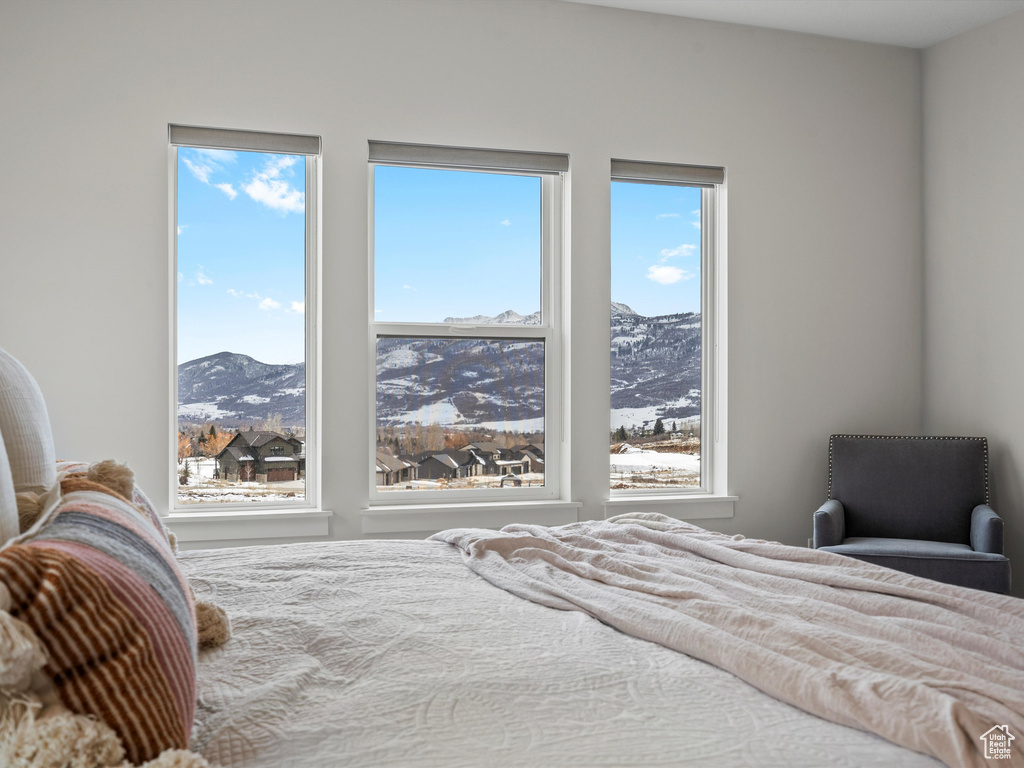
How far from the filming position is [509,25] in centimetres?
374

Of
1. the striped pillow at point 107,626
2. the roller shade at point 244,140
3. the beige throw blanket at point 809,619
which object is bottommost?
the beige throw blanket at point 809,619

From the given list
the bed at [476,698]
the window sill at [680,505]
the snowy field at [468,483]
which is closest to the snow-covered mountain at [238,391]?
the snowy field at [468,483]

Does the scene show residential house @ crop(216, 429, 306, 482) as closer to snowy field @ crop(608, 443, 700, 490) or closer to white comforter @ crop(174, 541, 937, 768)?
snowy field @ crop(608, 443, 700, 490)

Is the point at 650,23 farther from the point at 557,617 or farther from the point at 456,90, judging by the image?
the point at 557,617

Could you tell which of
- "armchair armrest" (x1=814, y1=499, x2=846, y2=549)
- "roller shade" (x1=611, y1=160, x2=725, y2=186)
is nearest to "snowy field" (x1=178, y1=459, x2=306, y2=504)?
"roller shade" (x1=611, y1=160, x2=725, y2=186)

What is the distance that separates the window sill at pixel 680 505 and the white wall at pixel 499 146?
76 mm

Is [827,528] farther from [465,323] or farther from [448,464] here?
[465,323]

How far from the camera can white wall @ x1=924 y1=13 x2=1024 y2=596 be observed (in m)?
3.86

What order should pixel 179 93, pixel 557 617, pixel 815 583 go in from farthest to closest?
pixel 179 93, pixel 815 583, pixel 557 617

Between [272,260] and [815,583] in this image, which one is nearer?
[815,583]

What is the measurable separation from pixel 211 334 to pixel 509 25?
2.04 metres

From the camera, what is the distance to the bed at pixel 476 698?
0.97 m

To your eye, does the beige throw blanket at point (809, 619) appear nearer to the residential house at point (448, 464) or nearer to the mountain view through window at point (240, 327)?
the residential house at point (448, 464)

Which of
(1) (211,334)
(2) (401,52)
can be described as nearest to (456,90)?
(2) (401,52)
